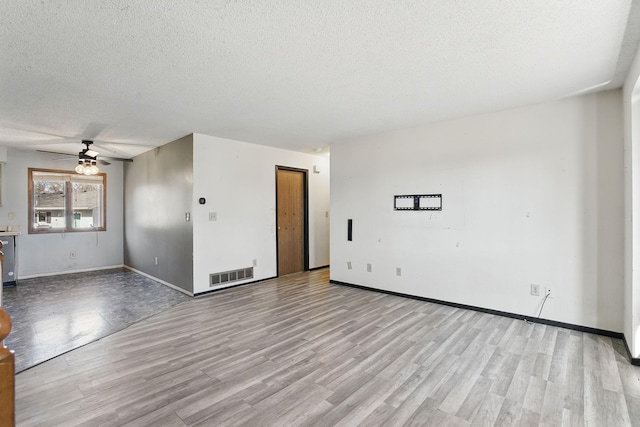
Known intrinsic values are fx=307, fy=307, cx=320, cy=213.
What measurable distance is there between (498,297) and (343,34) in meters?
3.52

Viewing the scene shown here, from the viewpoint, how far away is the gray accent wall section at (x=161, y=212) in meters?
4.98

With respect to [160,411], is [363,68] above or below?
above

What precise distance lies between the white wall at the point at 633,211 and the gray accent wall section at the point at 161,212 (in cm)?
518

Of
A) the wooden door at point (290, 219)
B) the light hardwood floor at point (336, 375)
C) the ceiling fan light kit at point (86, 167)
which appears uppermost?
the ceiling fan light kit at point (86, 167)

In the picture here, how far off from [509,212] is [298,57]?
3064mm

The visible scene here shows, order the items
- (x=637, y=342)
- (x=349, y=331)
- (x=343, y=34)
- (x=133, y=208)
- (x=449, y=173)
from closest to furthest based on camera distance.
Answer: (x=343, y=34) → (x=637, y=342) → (x=349, y=331) → (x=449, y=173) → (x=133, y=208)

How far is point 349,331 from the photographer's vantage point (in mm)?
3340

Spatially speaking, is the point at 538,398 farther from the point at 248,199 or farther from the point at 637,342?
the point at 248,199

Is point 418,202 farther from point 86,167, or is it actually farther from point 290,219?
point 86,167

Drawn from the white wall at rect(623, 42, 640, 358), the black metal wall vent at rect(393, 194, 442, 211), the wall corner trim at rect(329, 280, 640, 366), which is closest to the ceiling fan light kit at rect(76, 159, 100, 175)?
the black metal wall vent at rect(393, 194, 442, 211)

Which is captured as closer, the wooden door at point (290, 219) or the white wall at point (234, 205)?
the white wall at point (234, 205)

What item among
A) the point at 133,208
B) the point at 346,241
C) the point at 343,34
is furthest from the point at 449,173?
the point at 133,208

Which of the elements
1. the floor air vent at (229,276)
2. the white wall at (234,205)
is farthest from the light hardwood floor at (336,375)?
the white wall at (234,205)

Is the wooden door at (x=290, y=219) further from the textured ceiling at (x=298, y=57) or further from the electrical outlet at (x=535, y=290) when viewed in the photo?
the electrical outlet at (x=535, y=290)
